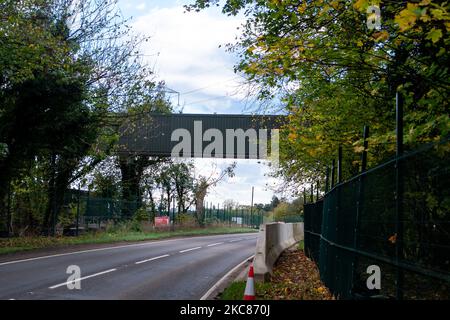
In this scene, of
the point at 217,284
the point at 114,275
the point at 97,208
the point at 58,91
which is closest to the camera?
the point at 217,284

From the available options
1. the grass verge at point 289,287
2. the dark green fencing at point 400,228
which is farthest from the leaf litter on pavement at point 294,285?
the dark green fencing at point 400,228

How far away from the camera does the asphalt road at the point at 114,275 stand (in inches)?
375

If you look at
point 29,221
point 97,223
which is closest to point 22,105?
point 29,221

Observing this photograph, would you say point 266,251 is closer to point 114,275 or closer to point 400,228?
point 114,275

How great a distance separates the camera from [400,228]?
495 cm

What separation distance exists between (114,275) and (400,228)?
8.68 metres

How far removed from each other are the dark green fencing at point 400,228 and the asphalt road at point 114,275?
3.74m

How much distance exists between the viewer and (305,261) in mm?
16828

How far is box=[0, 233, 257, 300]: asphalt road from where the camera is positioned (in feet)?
31.2

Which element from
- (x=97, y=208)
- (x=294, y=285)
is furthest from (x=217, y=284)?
(x=97, y=208)

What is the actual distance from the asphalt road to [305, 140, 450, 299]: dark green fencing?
12.3 feet

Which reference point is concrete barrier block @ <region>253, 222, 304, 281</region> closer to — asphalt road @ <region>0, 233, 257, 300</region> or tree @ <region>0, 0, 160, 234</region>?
asphalt road @ <region>0, 233, 257, 300</region>

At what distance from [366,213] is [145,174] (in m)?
34.4
